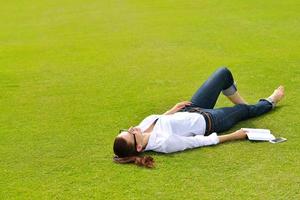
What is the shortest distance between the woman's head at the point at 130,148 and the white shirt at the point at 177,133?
20 cm

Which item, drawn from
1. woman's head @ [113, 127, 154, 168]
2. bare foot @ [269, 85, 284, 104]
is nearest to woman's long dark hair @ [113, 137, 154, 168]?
woman's head @ [113, 127, 154, 168]

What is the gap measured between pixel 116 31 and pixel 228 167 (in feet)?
40.7

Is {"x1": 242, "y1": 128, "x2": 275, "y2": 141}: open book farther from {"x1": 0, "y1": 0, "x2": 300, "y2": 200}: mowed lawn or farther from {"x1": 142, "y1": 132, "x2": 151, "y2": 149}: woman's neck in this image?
{"x1": 142, "y1": 132, "x2": 151, "y2": 149}: woman's neck

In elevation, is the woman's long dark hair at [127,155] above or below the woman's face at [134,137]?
below

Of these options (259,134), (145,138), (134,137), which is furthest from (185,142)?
(259,134)

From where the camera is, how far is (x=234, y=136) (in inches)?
290

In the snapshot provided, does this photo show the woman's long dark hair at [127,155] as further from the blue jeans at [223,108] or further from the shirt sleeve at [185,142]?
the blue jeans at [223,108]

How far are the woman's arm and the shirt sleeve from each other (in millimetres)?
92

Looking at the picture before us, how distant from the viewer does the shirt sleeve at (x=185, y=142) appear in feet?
23.1

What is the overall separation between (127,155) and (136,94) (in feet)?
11.5

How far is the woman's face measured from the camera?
6805 mm

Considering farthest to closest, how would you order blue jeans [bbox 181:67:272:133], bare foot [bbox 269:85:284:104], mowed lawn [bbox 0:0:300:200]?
bare foot [bbox 269:85:284:104], blue jeans [bbox 181:67:272:133], mowed lawn [bbox 0:0:300:200]

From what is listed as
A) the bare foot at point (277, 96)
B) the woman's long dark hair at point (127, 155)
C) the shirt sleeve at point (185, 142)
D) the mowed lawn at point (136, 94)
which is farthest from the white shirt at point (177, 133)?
the bare foot at point (277, 96)

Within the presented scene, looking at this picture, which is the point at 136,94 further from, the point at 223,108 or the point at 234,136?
the point at 234,136
